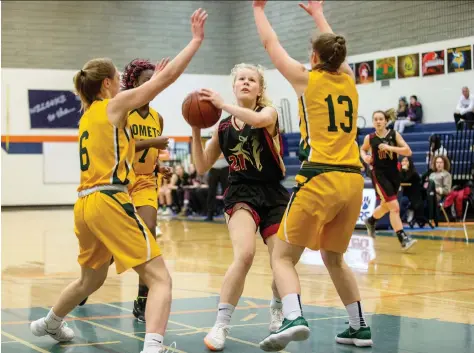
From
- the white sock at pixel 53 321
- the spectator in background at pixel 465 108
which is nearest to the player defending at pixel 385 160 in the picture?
the white sock at pixel 53 321

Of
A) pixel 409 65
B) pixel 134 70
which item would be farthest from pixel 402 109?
pixel 134 70

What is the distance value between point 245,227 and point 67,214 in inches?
647

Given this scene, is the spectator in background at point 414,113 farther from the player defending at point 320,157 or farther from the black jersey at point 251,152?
the player defending at point 320,157

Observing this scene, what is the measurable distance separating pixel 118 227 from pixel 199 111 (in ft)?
3.29

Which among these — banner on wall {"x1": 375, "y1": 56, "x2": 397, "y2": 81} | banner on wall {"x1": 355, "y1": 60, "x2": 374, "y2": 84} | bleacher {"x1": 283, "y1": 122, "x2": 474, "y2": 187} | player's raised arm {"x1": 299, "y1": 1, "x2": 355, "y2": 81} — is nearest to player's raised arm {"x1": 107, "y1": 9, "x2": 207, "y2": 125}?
player's raised arm {"x1": 299, "y1": 1, "x2": 355, "y2": 81}

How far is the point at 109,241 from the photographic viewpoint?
4.05 meters

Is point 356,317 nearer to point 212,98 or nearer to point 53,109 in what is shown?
point 212,98

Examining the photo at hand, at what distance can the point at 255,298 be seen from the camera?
6488mm

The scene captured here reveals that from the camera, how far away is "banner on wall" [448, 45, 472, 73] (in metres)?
18.2

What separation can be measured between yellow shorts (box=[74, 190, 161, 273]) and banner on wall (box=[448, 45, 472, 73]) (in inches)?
614

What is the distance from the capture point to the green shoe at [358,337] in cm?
454

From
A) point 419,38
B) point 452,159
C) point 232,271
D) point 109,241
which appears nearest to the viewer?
point 109,241

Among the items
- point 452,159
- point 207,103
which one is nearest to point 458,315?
point 207,103

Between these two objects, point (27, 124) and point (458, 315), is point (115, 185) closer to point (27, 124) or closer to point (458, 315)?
point (458, 315)
